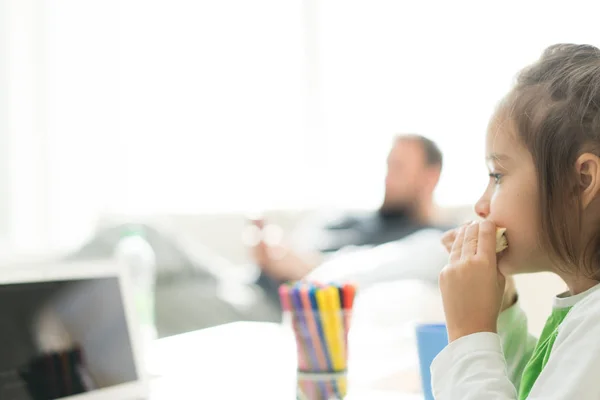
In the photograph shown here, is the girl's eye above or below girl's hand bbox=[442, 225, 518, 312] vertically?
above

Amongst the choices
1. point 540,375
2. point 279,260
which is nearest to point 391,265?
point 279,260

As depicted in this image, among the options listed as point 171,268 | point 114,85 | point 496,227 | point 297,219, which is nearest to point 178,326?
point 171,268

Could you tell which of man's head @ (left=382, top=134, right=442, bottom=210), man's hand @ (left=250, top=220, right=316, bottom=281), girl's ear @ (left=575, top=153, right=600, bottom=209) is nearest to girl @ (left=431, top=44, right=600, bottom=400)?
girl's ear @ (left=575, top=153, right=600, bottom=209)

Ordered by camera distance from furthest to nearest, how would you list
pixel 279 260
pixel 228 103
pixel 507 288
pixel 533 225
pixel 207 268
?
pixel 228 103 → pixel 207 268 → pixel 279 260 → pixel 507 288 → pixel 533 225

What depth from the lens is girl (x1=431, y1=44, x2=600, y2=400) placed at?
0.56 meters

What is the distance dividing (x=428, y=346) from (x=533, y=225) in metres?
0.16

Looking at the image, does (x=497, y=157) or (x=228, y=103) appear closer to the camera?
(x=497, y=157)

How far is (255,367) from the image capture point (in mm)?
888

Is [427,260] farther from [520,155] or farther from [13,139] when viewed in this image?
[13,139]

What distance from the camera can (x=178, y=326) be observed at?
2520mm

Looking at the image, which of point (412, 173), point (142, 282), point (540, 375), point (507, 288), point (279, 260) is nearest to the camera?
point (540, 375)

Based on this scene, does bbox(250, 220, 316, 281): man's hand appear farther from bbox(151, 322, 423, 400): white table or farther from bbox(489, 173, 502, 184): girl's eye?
bbox(489, 173, 502, 184): girl's eye

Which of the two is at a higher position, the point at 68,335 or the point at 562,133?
the point at 562,133

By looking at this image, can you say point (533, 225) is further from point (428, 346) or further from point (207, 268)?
point (207, 268)
